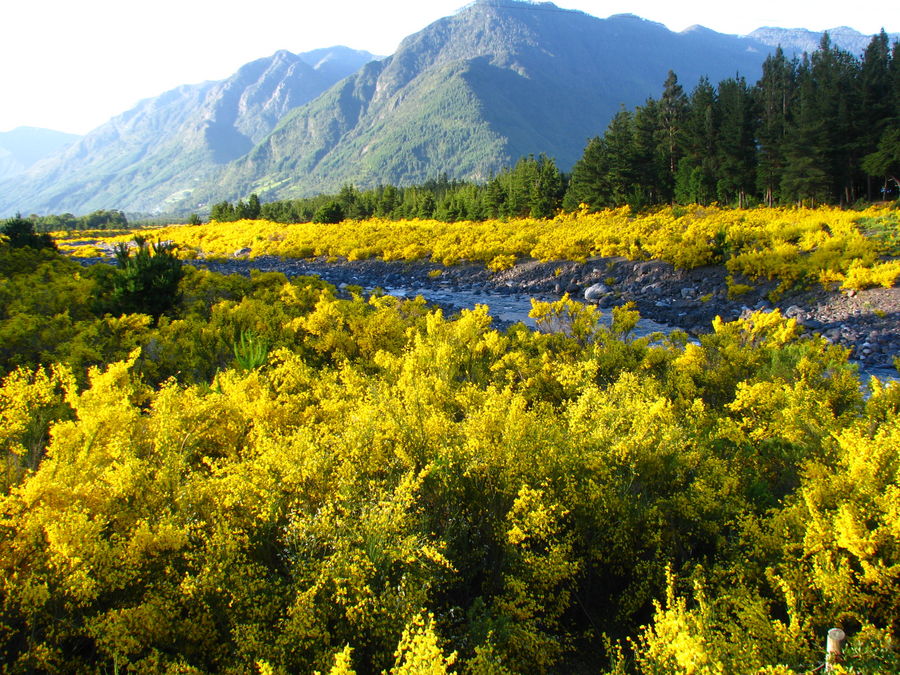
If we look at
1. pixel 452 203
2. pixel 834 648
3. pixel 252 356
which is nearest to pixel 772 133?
pixel 452 203

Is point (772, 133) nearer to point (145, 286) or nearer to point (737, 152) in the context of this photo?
point (737, 152)

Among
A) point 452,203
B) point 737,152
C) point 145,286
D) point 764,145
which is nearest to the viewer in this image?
point 145,286

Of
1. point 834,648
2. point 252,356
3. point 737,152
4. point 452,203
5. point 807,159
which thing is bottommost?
point 834,648

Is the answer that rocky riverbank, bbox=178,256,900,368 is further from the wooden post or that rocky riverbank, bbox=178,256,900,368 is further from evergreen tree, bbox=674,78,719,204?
evergreen tree, bbox=674,78,719,204

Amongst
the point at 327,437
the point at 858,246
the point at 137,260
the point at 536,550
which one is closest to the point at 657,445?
the point at 536,550

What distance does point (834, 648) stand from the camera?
254cm

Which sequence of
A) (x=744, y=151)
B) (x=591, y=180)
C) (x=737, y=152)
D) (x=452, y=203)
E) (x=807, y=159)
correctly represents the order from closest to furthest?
1. (x=807, y=159)
2. (x=737, y=152)
3. (x=744, y=151)
4. (x=591, y=180)
5. (x=452, y=203)

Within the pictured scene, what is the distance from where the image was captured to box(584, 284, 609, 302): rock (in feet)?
64.4

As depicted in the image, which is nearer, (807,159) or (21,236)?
(21,236)

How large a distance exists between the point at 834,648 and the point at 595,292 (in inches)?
712

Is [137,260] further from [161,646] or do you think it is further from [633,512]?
[633,512]

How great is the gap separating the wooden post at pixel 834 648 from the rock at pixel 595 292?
17.5 meters

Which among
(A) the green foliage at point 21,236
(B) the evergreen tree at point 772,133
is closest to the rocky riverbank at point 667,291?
(A) the green foliage at point 21,236

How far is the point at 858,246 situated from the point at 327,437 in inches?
790
